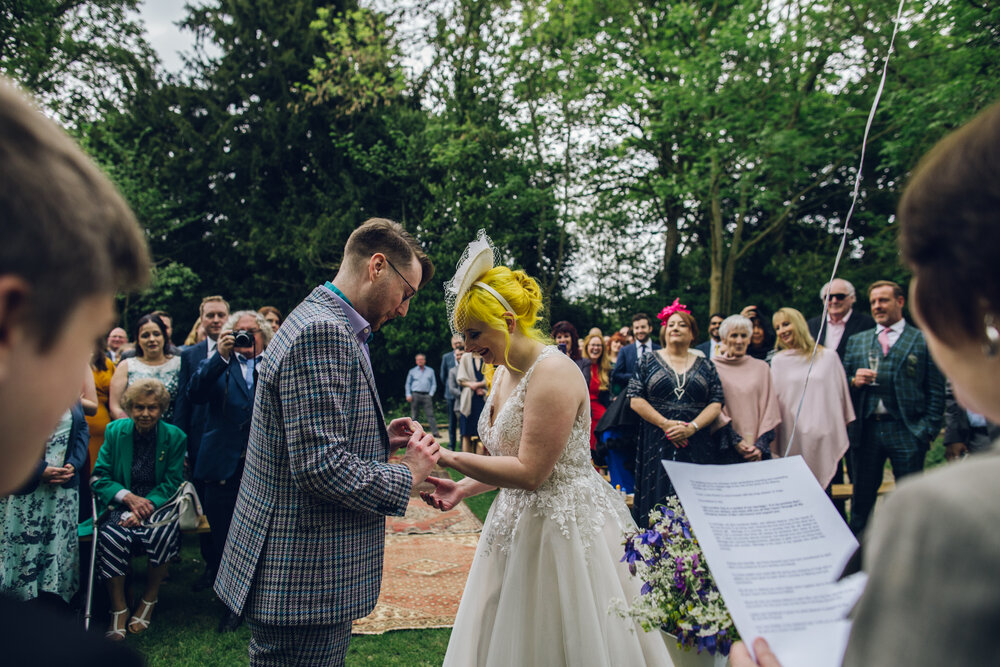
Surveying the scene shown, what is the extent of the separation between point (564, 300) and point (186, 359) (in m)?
16.4

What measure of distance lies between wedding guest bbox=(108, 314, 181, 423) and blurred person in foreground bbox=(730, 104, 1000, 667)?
213 inches

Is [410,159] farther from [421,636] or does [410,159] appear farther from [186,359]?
[421,636]

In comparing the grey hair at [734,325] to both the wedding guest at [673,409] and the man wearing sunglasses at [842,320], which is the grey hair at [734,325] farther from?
the man wearing sunglasses at [842,320]

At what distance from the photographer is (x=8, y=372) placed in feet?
1.99

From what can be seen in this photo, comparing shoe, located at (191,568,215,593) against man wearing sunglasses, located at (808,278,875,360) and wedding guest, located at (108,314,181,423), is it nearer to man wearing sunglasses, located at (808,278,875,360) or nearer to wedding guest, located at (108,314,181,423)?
wedding guest, located at (108,314,181,423)

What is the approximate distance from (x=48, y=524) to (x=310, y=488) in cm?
297

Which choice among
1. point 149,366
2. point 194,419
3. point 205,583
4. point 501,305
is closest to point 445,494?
point 501,305

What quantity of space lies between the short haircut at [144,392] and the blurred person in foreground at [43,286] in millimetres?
4310

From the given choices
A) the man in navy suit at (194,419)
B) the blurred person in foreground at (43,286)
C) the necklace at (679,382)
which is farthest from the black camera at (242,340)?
the blurred person in foreground at (43,286)

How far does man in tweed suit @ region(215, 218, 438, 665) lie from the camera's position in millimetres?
1997

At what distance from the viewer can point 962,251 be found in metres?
0.66

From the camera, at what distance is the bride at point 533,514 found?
2.41 meters

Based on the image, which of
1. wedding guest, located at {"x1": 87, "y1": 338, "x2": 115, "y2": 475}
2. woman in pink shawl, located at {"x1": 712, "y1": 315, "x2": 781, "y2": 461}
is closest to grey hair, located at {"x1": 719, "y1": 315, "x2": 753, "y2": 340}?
woman in pink shawl, located at {"x1": 712, "y1": 315, "x2": 781, "y2": 461}

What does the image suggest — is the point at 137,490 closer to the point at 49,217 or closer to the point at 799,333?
the point at 49,217
